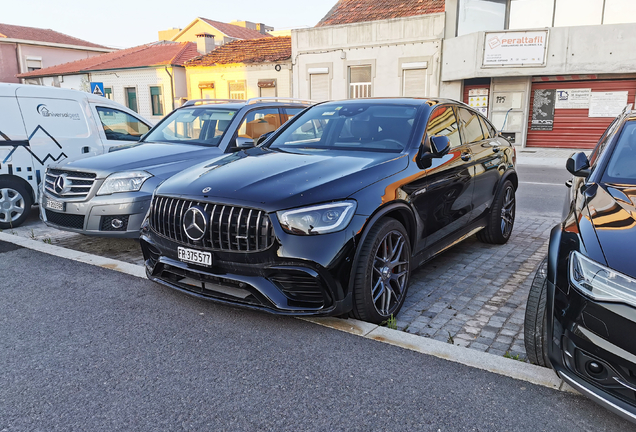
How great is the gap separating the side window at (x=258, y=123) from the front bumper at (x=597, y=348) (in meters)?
4.77

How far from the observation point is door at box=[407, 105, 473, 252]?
14.0 feet

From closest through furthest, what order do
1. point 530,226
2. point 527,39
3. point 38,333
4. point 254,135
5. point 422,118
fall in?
1. point 38,333
2. point 422,118
3. point 254,135
4. point 530,226
5. point 527,39

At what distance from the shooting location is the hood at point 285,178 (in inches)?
137

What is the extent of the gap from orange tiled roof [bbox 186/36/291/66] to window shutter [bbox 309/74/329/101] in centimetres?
186

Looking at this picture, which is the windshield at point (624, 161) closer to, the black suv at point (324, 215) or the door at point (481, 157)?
the black suv at point (324, 215)

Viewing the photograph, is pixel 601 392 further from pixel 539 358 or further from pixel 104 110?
pixel 104 110

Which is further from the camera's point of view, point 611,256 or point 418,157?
point 418,157

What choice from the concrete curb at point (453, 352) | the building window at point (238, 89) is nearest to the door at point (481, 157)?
the concrete curb at point (453, 352)

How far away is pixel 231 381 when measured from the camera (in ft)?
9.73

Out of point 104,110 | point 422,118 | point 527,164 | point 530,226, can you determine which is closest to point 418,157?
point 422,118

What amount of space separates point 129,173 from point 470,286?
3.68 meters

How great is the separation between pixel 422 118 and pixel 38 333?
3.50 m

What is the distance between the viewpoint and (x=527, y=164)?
1636 cm

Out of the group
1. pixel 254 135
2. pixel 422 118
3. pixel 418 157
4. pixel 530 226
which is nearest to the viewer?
pixel 418 157
